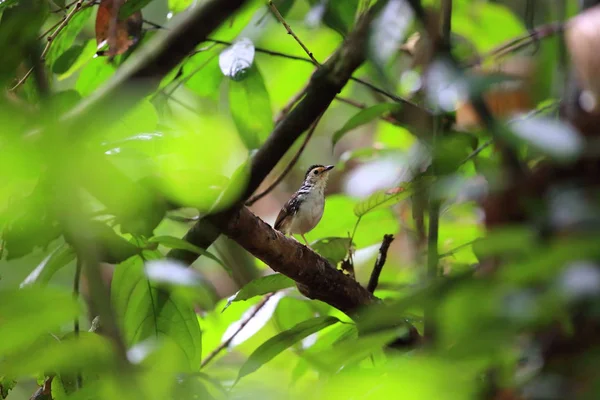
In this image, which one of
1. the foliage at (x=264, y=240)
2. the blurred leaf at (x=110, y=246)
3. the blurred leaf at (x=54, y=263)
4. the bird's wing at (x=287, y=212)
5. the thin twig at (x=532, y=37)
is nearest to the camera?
the foliage at (x=264, y=240)

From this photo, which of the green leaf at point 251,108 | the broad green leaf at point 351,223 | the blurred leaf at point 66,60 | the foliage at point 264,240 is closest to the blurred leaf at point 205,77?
the green leaf at point 251,108

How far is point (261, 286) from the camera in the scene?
1741 mm

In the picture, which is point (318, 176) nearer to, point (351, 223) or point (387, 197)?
point (351, 223)

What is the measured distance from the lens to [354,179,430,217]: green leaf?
1.72m

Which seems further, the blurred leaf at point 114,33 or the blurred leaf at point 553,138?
the blurred leaf at point 114,33

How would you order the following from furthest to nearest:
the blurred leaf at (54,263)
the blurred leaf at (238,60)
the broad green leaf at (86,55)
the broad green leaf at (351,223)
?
the broad green leaf at (351,223) < the broad green leaf at (86,55) < the blurred leaf at (238,60) < the blurred leaf at (54,263)

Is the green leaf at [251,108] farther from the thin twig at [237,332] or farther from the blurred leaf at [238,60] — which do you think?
the thin twig at [237,332]

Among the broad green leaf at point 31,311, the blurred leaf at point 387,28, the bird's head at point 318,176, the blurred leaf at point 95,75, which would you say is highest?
the bird's head at point 318,176

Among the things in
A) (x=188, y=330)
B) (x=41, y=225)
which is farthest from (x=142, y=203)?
(x=188, y=330)

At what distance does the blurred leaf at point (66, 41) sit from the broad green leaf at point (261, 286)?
90 centimetres

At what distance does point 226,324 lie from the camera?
2.46 metres

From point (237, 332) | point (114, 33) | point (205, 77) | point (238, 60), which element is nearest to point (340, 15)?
point (238, 60)

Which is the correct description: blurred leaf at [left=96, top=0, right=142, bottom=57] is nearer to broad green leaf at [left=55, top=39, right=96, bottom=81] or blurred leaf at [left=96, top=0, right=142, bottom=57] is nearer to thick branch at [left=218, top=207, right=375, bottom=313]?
broad green leaf at [left=55, top=39, right=96, bottom=81]

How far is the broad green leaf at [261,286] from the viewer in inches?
67.6
